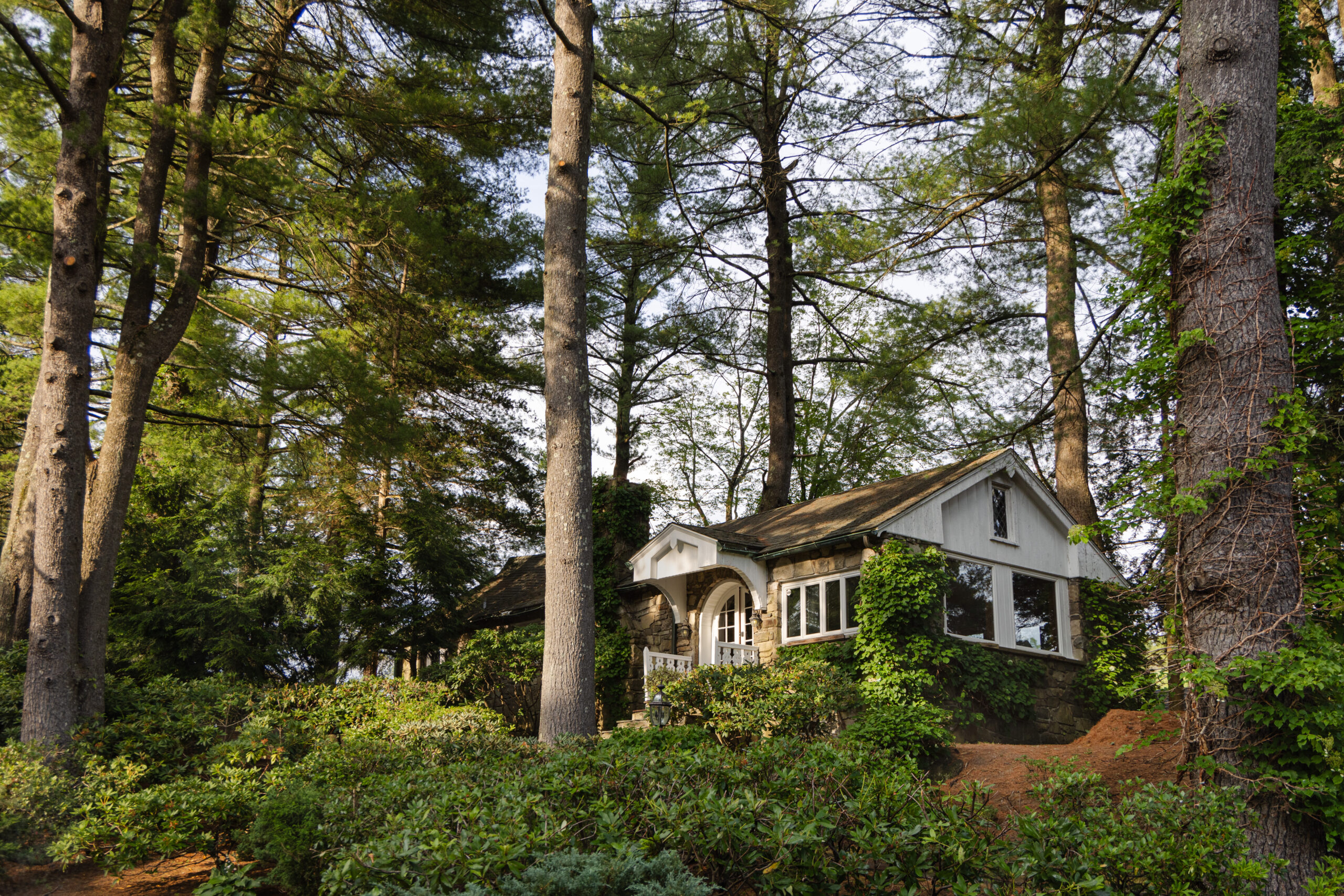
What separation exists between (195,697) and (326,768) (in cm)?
357

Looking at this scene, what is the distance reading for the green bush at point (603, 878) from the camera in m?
3.11

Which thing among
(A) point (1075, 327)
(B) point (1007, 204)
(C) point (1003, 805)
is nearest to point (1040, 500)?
(A) point (1075, 327)

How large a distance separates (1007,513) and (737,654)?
498 centimetres

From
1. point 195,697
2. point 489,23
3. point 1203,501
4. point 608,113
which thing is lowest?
point 195,697

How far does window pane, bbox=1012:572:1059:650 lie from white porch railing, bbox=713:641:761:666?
4.16m

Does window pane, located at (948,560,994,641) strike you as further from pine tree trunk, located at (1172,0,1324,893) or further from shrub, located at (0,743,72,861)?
shrub, located at (0,743,72,861)

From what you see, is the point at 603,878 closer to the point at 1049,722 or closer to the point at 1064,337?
the point at 1049,722

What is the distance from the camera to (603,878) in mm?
3266

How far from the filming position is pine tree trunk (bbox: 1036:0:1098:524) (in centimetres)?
1430

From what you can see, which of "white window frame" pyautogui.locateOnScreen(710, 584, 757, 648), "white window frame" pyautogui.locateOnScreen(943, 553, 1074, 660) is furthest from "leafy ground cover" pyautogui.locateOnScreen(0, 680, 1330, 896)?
"white window frame" pyautogui.locateOnScreen(943, 553, 1074, 660)

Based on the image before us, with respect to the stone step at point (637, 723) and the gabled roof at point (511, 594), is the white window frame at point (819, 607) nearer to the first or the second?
the stone step at point (637, 723)

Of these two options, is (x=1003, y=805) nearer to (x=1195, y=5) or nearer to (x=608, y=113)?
(x=1195, y=5)

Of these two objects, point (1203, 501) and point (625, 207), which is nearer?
point (1203, 501)

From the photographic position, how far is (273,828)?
5.17 m
